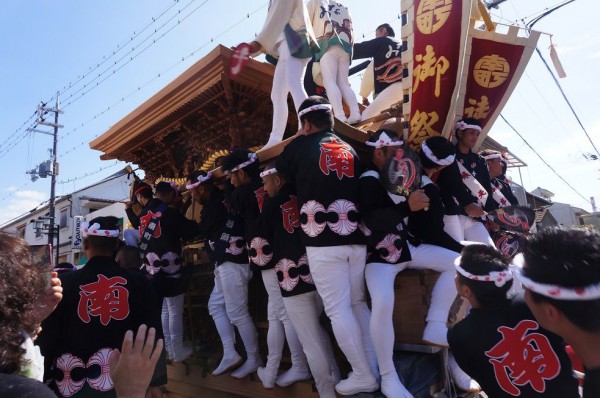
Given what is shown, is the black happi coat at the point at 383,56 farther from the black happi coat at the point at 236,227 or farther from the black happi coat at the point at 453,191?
the black happi coat at the point at 236,227

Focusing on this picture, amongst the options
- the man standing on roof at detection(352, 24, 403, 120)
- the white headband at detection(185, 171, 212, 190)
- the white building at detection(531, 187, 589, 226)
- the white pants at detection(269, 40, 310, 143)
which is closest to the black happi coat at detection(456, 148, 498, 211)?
the white pants at detection(269, 40, 310, 143)

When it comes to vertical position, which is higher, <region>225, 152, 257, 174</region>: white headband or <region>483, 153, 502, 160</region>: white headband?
<region>225, 152, 257, 174</region>: white headband

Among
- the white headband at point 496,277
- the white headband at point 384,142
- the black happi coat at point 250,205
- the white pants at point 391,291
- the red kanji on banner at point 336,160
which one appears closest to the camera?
the white headband at point 496,277

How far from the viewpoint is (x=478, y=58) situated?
148 inches

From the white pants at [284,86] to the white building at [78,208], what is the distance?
21310 mm

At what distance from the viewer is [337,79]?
5.50 meters

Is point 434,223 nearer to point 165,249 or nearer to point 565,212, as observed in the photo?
point 165,249

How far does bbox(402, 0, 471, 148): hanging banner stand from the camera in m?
3.21

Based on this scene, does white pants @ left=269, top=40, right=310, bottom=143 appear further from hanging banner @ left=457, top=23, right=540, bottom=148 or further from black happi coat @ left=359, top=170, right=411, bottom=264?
black happi coat @ left=359, top=170, right=411, bottom=264

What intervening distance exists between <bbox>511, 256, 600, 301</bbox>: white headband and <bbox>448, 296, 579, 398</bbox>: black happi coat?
53cm

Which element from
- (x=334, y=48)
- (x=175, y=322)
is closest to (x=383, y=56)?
(x=334, y=48)

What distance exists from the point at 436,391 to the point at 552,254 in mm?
1893

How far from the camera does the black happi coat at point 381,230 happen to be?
263 centimetres

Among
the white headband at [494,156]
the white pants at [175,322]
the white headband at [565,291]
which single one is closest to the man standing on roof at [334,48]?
the white headband at [494,156]
